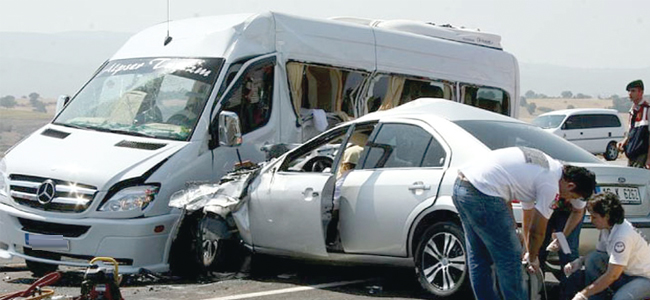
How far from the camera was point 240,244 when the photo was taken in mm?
9742

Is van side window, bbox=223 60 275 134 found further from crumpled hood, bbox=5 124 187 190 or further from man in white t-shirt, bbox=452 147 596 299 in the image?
man in white t-shirt, bbox=452 147 596 299

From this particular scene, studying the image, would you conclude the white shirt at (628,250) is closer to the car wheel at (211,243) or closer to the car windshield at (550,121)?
the car wheel at (211,243)

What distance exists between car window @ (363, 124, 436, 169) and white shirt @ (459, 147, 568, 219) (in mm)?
1805

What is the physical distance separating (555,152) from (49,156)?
486 cm

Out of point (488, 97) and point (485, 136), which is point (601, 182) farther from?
point (488, 97)

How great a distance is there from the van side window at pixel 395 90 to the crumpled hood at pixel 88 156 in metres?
3.66

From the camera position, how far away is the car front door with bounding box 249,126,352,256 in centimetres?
888

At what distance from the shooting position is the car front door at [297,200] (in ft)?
29.1

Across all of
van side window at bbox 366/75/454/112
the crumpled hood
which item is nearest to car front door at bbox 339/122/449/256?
A: the crumpled hood

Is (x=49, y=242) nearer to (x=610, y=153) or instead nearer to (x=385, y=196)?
(x=385, y=196)

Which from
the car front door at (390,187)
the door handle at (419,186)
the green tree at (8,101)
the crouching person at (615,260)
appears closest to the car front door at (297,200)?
the car front door at (390,187)

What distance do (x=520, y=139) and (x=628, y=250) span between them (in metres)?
1.86

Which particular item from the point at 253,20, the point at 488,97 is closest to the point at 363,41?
the point at 253,20

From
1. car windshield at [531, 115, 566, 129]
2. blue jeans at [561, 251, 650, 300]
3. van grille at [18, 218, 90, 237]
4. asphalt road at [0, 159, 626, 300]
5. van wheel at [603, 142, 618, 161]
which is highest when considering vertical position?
blue jeans at [561, 251, 650, 300]
